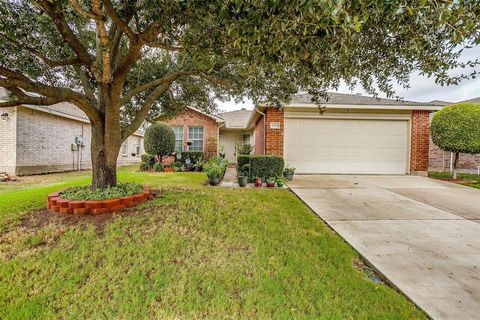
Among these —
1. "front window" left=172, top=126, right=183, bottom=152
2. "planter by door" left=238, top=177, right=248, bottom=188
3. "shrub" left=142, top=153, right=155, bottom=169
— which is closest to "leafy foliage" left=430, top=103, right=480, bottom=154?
"planter by door" left=238, top=177, right=248, bottom=188

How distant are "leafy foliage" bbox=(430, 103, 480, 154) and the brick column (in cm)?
43

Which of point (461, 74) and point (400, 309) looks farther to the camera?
point (461, 74)

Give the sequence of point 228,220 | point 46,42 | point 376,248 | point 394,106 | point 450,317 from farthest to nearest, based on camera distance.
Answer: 1. point 394,106
2. point 46,42
3. point 228,220
4. point 376,248
5. point 450,317

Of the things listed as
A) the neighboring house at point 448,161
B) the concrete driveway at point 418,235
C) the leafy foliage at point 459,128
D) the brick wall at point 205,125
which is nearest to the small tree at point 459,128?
the leafy foliage at point 459,128

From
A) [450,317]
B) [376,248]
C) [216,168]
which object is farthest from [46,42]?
[450,317]

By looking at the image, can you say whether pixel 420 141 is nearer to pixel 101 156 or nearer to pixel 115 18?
pixel 115 18

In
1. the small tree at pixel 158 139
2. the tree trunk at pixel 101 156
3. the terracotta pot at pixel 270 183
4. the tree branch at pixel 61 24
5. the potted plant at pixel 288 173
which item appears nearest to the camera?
the tree branch at pixel 61 24

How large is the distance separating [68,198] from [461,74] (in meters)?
7.16

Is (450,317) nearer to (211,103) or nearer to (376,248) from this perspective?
(376,248)

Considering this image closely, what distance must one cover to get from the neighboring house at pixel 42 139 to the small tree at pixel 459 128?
17613 millimetres

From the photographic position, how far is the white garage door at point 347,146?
1029 cm

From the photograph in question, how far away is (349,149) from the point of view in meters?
10.4

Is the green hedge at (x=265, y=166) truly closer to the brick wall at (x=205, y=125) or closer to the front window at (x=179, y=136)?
the brick wall at (x=205, y=125)

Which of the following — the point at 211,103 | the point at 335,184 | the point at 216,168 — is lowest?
the point at 335,184
